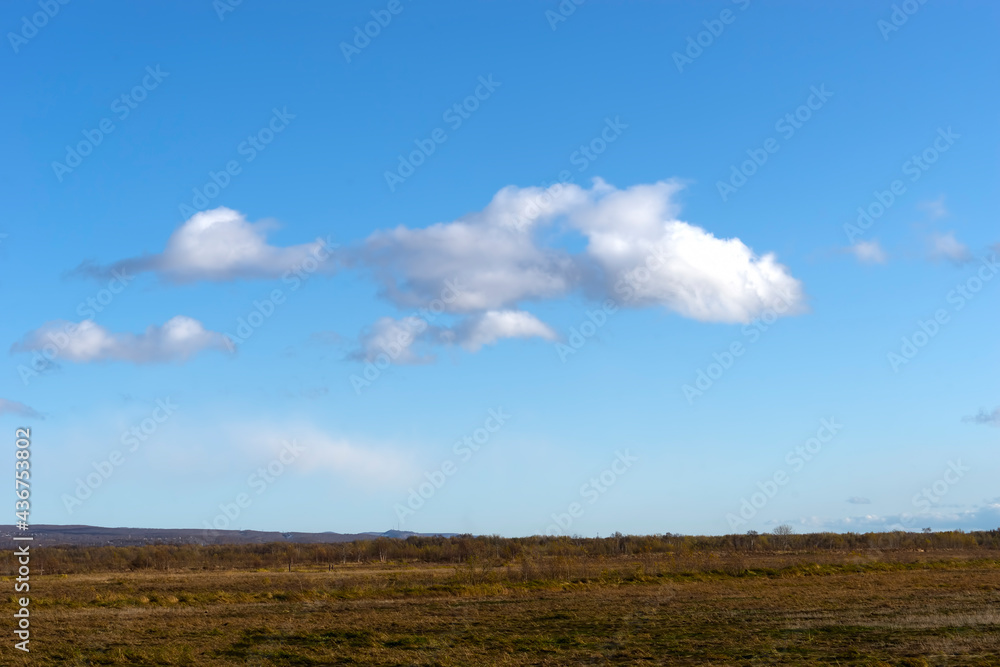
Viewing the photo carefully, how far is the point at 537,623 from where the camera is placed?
28312 millimetres

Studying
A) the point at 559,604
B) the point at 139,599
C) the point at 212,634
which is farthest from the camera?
the point at 139,599

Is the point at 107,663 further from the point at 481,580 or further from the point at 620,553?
the point at 620,553

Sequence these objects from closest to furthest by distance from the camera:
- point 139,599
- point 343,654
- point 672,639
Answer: point 343,654 → point 672,639 → point 139,599

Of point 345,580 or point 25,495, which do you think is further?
point 345,580

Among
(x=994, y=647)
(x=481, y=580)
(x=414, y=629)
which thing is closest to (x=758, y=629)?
(x=994, y=647)

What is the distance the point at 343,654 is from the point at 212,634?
6965 mm

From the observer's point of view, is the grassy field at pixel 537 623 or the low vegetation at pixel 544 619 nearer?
the grassy field at pixel 537 623

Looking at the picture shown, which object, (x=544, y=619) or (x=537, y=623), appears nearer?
(x=537, y=623)

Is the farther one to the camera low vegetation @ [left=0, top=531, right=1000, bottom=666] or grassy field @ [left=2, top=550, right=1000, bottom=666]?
low vegetation @ [left=0, top=531, right=1000, bottom=666]

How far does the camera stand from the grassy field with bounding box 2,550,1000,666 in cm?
2086

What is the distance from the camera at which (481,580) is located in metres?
49.0

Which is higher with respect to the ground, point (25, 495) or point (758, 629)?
point (25, 495)

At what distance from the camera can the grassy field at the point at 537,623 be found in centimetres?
2086

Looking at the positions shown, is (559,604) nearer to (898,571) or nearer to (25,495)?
(25,495)
